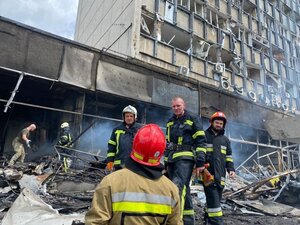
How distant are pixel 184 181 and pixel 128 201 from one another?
2229 millimetres

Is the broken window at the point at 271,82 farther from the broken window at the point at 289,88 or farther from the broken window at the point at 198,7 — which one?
the broken window at the point at 198,7

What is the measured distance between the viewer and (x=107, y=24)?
1562 centimetres

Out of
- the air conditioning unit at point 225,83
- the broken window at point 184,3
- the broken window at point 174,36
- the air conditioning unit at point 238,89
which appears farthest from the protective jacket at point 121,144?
the air conditioning unit at point 238,89

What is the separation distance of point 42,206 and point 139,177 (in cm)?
265

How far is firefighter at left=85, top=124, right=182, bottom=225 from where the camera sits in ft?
4.87

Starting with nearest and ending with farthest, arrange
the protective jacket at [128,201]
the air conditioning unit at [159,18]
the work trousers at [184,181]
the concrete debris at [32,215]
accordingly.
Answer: the protective jacket at [128,201] → the concrete debris at [32,215] → the work trousers at [184,181] → the air conditioning unit at [159,18]

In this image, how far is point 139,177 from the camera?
61.6 inches

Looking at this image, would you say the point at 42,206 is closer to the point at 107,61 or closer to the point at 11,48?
the point at 11,48

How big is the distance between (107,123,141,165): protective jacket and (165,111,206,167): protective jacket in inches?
25.4

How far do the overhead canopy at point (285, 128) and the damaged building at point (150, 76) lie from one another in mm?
53

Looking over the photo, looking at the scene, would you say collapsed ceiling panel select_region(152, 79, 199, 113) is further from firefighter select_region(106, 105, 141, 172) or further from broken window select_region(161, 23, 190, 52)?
firefighter select_region(106, 105, 141, 172)

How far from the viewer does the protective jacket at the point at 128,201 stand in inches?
58.4

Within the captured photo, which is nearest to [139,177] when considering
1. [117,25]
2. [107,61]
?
[107,61]

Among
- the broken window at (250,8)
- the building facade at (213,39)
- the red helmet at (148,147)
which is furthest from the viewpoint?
the broken window at (250,8)
